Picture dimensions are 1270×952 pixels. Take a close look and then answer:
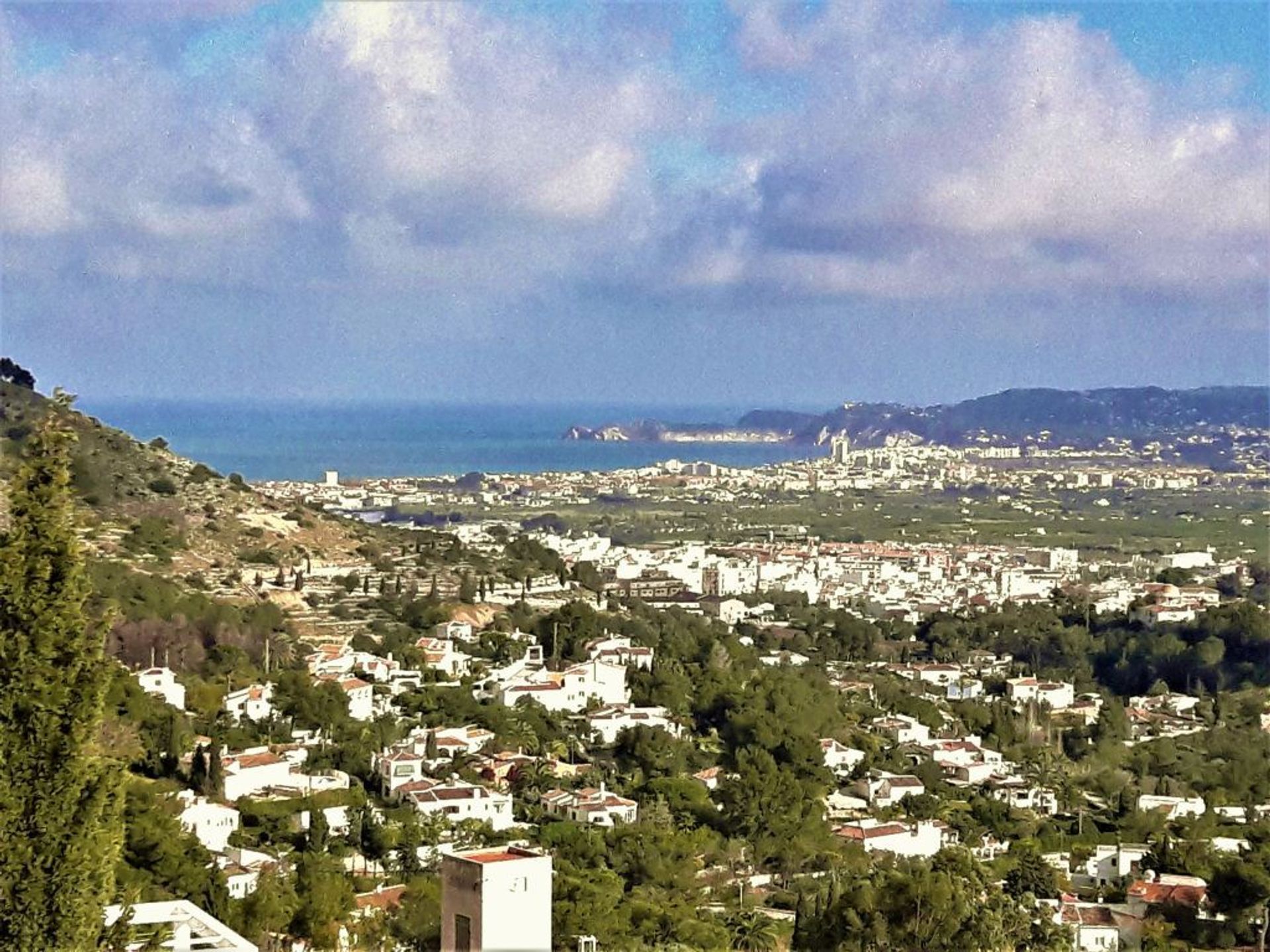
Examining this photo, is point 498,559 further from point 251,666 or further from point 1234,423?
point 1234,423

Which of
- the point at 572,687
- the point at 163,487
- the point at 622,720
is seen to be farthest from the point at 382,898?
the point at 163,487

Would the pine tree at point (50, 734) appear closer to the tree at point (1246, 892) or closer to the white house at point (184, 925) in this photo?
the white house at point (184, 925)

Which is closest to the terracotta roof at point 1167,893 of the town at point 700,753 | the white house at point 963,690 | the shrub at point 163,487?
the town at point 700,753

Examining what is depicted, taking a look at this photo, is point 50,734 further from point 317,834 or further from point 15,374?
point 15,374

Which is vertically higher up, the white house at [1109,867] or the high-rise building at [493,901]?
the high-rise building at [493,901]

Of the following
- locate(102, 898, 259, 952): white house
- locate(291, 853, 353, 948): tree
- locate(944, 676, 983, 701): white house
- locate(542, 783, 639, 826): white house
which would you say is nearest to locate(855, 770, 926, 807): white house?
locate(542, 783, 639, 826): white house

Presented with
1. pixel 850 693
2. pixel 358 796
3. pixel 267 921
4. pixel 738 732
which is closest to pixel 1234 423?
pixel 850 693

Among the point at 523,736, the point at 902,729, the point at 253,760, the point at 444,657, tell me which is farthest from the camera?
the point at 444,657

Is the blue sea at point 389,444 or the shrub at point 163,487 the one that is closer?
the shrub at point 163,487
